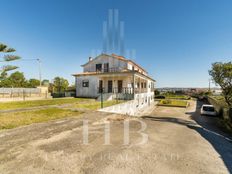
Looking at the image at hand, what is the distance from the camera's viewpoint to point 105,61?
867 inches

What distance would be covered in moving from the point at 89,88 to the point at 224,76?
17.4 metres

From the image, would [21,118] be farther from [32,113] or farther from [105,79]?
[105,79]

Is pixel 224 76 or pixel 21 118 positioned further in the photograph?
pixel 224 76

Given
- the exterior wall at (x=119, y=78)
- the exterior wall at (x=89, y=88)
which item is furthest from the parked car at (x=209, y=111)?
the exterior wall at (x=89, y=88)

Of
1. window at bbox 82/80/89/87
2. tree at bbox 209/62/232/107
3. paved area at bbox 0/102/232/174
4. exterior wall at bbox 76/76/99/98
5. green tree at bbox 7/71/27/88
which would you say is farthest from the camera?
green tree at bbox 7/71/27/88

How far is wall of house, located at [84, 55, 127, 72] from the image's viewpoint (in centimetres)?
2106

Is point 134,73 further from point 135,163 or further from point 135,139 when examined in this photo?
point 135,163

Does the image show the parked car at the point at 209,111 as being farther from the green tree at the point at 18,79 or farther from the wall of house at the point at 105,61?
the green tree at the point at 18,79

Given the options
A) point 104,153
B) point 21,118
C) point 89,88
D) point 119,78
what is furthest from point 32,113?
point 119,78

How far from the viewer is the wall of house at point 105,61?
21.1 meters

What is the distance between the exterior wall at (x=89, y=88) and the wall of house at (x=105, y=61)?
2.51 metres

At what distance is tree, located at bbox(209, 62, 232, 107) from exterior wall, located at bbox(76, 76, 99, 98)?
15210 millimetres

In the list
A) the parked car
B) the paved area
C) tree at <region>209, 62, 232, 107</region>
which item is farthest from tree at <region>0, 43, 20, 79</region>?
the parked car

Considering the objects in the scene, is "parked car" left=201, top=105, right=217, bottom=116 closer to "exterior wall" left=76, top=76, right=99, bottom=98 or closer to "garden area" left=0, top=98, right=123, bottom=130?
"garden area" left=0, top=98, right=123, bottom=130
